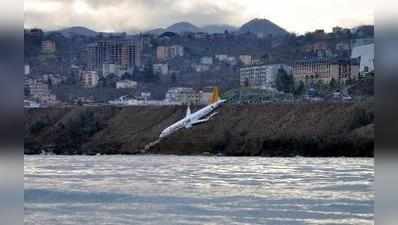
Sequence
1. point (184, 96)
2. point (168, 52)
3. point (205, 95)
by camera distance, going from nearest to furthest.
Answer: point (184, 96), point (205, 95), point (168, 52)

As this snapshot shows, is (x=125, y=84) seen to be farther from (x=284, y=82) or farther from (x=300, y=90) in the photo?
(x=300, y=90)

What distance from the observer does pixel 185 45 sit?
378 feet

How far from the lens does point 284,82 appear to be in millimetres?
75000

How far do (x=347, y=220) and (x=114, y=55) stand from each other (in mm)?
97987

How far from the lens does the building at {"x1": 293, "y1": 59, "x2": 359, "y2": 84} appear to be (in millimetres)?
77044

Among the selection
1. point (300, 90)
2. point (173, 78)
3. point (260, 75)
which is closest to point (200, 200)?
point (300, 90)

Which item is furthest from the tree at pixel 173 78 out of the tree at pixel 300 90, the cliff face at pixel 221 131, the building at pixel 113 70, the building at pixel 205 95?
the cliff face at pixel 221 131

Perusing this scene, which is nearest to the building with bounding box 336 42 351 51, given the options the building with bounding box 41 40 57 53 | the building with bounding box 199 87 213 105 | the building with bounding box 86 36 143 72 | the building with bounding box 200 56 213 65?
the building with bounding box 200 56 213 65

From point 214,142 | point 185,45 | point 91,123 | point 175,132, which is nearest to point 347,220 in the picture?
point 214,142

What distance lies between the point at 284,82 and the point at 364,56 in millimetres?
8732

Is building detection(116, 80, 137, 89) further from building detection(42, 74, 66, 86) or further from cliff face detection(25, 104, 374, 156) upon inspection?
cliff face detection(25, 104, 374, 156)

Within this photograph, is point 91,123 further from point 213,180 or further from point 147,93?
point 213,180

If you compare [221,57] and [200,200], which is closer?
[200,200]

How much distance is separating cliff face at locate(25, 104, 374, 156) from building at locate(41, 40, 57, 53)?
38.2 meters
